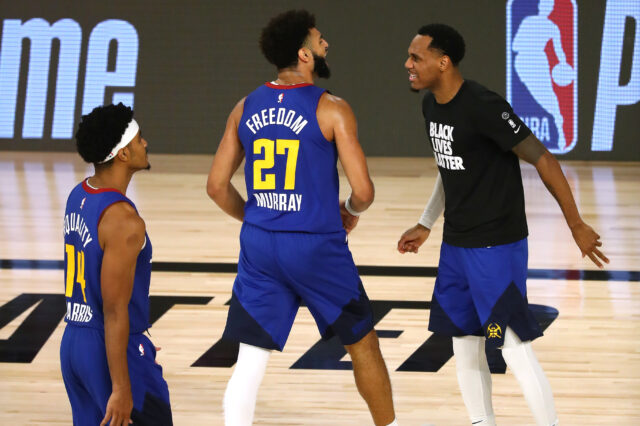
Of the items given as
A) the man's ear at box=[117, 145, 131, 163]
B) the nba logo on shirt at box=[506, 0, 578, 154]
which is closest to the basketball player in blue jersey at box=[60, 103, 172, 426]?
the man's ear at box=[117, 145, 131, 163]

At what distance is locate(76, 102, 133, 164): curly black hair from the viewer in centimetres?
230

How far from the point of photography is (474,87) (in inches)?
114

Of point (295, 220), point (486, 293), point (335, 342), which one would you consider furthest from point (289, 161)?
point (335, 342)

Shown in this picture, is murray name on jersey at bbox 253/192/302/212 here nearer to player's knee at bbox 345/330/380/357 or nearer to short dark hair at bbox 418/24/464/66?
player's knee at bbox 345/330/380/357

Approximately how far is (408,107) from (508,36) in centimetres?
132

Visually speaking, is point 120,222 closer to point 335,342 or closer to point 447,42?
point 447,42

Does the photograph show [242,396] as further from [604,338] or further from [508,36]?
[508,36]

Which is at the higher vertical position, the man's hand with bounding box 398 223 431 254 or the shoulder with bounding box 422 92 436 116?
the shoulder with bounding box 422 92 436 116

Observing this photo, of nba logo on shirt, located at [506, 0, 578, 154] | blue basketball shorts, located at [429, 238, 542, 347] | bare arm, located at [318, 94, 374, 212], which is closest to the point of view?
bare arm, located at [318, 94, 374, 212]

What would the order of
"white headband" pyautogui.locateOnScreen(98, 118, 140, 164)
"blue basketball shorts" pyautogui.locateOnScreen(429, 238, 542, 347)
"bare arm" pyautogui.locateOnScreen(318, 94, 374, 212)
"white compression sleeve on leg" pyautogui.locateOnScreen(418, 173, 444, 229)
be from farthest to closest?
1. "white compression sleeve on leg" pyautogui.locateOnScreen(418, 173, 444, 229)
2. "blue basketball shorts" pyautogui.locateOnScreen(429, 238, 542, 347)
3. "bare arm" pyautogui.locateOnScreen(318, 94, 374, 212)
4. "white headband" pyautogui.locateOnScreen(98, 118, 140, 164)

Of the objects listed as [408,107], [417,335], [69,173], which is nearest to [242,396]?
[417,335]

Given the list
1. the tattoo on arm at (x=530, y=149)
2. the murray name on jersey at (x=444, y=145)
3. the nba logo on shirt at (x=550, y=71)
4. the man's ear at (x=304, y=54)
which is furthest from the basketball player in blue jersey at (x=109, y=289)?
the nba logo on shirt at (x=550, y=71)

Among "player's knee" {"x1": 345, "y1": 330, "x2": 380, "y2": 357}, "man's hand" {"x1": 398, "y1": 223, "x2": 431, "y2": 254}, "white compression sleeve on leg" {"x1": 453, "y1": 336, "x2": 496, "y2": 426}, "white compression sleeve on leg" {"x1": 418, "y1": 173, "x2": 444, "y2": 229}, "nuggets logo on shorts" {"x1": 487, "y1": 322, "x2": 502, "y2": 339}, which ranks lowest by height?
"white compression sleeve on leg" {"x1": 453, "y1": 336, "x2": 496, "y2": 426}

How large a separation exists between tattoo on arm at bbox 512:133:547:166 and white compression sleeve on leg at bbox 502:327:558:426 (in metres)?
0.51
